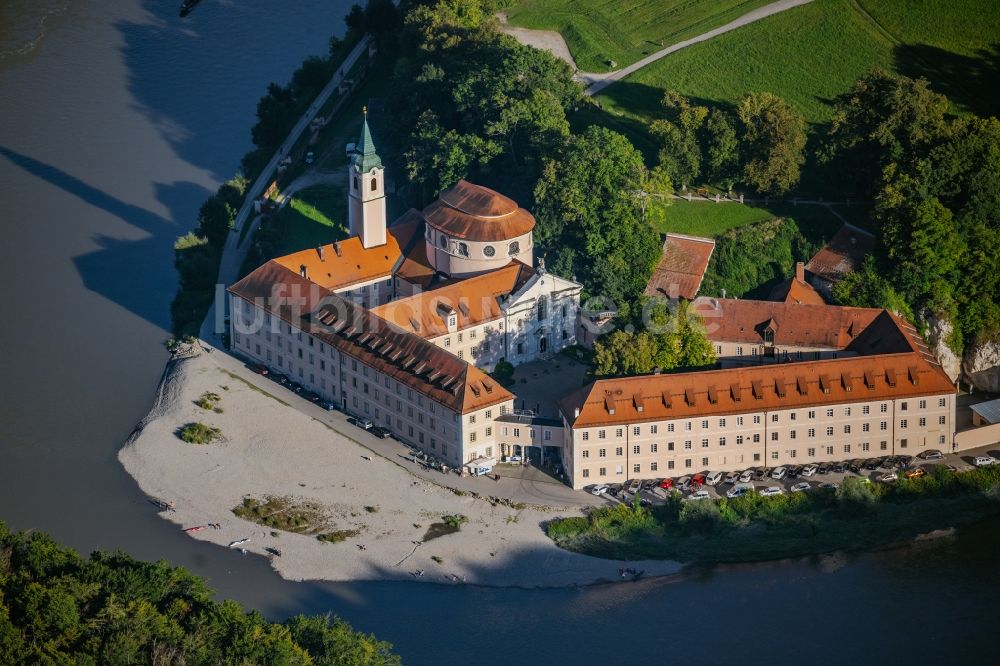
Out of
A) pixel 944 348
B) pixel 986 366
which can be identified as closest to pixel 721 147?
pixel 944 348

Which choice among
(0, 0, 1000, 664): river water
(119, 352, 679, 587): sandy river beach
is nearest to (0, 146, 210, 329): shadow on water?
(0, 0, 1000, 664): river water

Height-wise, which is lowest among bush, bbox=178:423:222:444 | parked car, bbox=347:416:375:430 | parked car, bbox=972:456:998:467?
parked car, bbox=972:456:998:467

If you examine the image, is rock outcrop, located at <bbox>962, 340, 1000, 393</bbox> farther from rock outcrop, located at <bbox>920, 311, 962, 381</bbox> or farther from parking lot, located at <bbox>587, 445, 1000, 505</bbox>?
parking lot, located at <bbox>587, 445, 1000, 505</bbox>

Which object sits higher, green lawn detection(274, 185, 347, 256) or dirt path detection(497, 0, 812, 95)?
dirt path detection(497, 0, 812, 95)

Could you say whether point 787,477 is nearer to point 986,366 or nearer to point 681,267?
point 986,366

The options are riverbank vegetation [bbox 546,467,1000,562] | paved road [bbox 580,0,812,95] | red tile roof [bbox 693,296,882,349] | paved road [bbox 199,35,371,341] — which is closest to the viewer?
riverbank vegetation [bbox 546,467,1000,562]

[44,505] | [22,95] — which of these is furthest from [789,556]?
[22,95]
